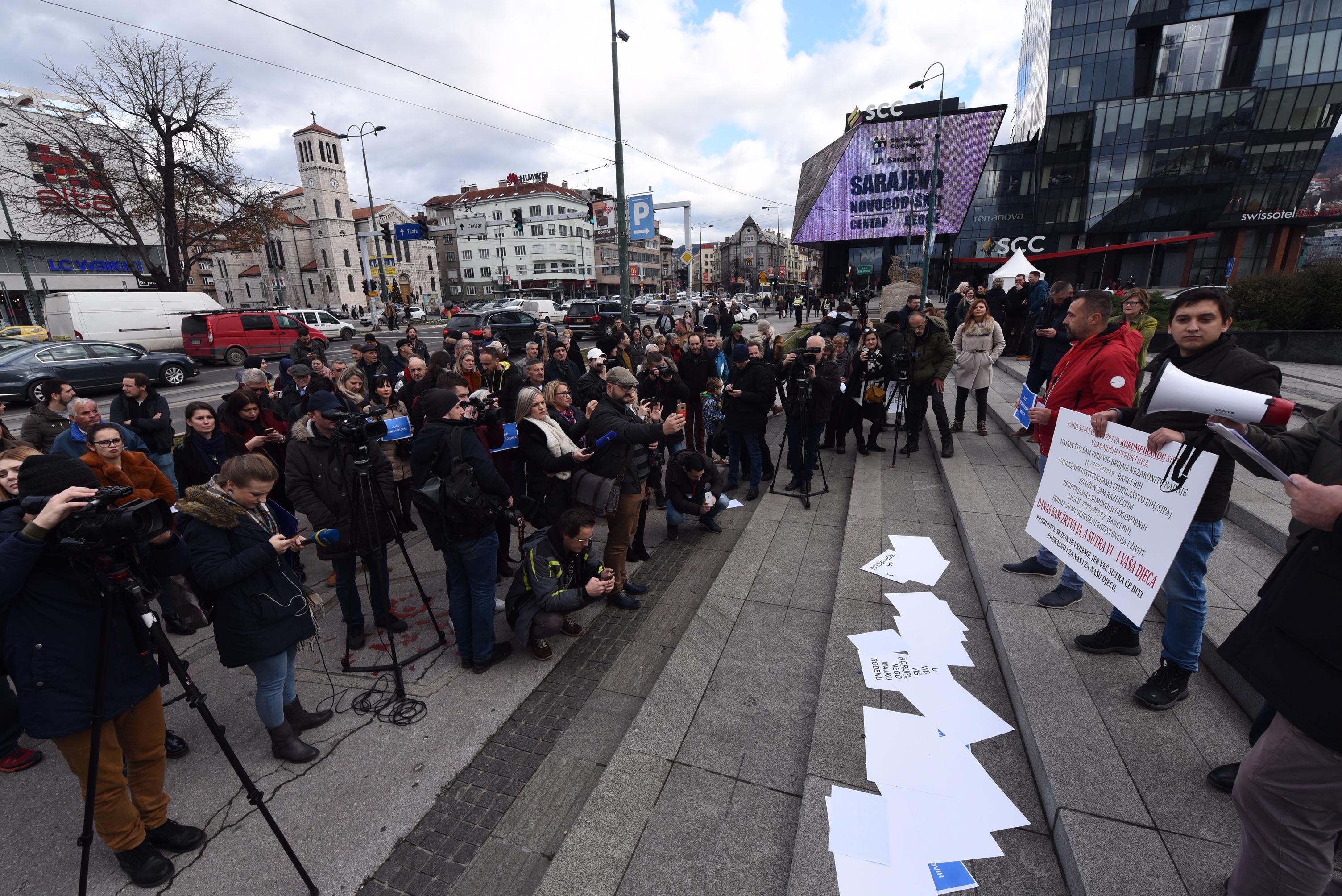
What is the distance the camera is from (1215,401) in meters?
2.32

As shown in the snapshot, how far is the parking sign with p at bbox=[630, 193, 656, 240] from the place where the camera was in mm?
16453

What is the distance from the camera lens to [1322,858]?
1.68 m

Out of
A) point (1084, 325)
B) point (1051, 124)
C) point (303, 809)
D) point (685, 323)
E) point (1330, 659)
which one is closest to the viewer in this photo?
point (1330, 659)

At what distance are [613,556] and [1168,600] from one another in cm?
354

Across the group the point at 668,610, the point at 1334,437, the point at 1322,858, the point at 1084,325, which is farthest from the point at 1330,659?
the point at 668,610

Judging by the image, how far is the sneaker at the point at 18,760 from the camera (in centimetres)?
320

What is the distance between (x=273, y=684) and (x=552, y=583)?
167cm

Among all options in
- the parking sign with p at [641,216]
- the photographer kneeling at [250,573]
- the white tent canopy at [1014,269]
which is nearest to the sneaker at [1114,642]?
the photographer kneeling at [250,573]

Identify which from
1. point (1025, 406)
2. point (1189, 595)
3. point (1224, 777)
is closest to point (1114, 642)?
point (1189, 595)

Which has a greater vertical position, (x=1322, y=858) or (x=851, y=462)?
(x=1322, y=858)

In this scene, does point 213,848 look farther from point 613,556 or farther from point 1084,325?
point 1084,325

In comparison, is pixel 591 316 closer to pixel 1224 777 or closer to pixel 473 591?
pixel 473 591

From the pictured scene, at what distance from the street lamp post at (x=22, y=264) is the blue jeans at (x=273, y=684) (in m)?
26.4

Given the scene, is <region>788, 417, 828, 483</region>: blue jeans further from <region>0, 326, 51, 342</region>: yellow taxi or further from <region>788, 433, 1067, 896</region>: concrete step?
<region>0, 326, 51, 342</region>: yellow taxi
